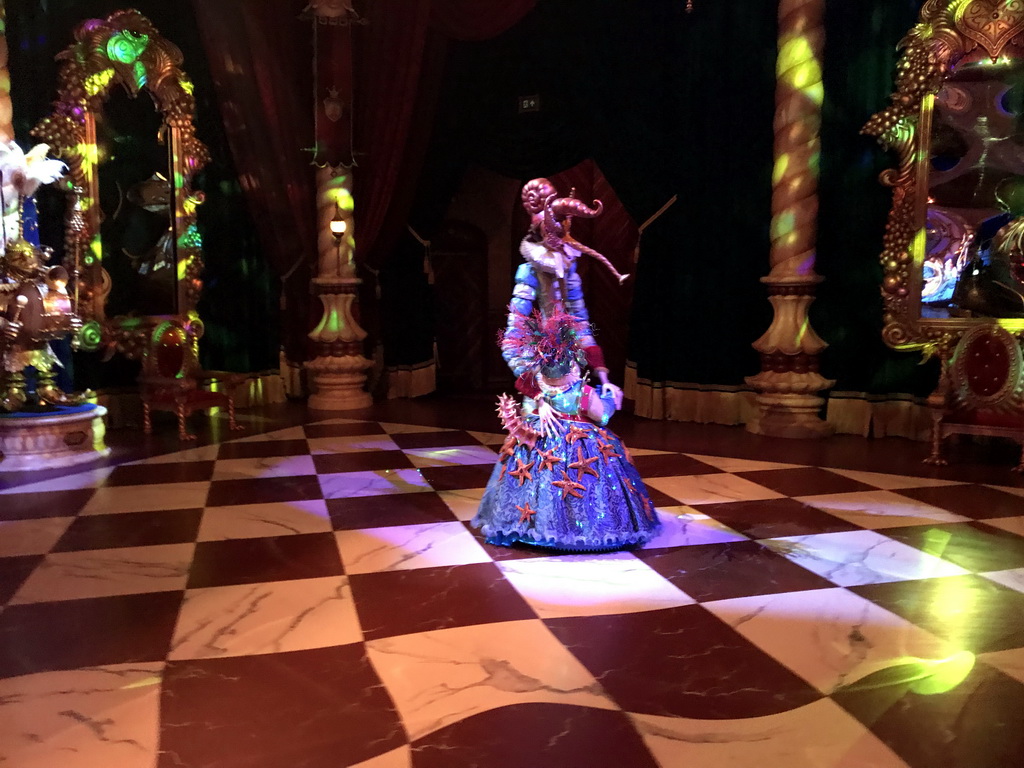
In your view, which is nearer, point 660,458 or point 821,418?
point 660,458

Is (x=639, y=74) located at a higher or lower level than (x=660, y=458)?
higher

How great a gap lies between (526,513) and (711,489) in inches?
53.8

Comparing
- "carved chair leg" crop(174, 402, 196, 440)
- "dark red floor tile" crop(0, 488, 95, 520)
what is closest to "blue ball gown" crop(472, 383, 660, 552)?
"dark red floor tile" crop(0, 488, 95, 520)

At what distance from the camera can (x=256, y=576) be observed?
3076mm

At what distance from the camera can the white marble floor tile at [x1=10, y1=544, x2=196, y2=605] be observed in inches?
115

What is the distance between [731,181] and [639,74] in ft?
3.45

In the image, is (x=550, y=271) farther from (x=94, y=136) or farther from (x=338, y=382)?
(x=94, y=136)

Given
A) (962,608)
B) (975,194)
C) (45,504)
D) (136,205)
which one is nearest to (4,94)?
(136,205)

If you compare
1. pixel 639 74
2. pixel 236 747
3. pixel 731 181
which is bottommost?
pixel 236 747

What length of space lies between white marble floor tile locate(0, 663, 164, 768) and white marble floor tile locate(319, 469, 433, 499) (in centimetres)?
195

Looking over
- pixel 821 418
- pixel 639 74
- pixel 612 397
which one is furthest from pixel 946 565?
pixel 639 74

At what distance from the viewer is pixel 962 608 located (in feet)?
9.10

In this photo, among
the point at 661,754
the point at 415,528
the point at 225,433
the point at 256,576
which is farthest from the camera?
the point at 225,433

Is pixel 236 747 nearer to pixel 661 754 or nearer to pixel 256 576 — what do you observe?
pixel 661 754
